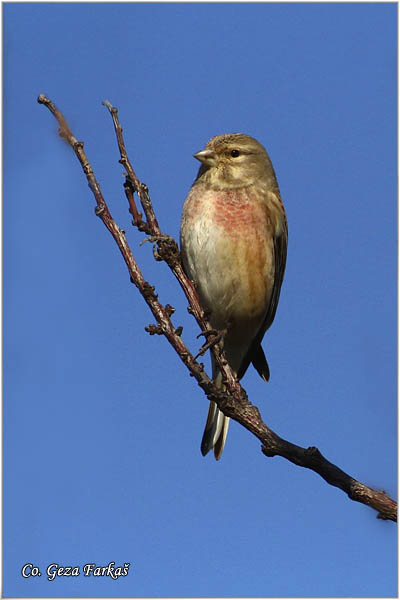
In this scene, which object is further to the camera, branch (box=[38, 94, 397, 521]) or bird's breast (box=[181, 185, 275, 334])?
bird's breast (box=[181, 185, 275, 334])

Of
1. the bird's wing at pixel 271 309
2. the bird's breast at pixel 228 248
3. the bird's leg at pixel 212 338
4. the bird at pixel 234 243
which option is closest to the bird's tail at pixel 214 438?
the bird at pixel 234 243

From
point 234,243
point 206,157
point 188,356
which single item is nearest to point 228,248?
point 234,243

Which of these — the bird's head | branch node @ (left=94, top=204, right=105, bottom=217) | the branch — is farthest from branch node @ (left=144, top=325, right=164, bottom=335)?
the bird's head

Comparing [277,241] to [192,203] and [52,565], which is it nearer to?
[192,203]

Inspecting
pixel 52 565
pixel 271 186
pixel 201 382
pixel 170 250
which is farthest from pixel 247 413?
pixel 271 186

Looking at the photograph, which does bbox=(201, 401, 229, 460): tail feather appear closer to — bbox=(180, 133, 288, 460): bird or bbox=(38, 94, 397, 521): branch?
bbox=(180, 133, 288, 460): bird

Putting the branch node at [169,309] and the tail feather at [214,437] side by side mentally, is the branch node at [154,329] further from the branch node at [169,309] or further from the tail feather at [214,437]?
the tail feather at [214,437]

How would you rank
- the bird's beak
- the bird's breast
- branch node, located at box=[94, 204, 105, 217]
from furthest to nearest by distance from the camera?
1. the bird's beak
2. the bird's breast
3. branch node, located at box=[94, 204, 105, 217]

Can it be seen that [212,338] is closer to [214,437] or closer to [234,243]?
[234,243]
